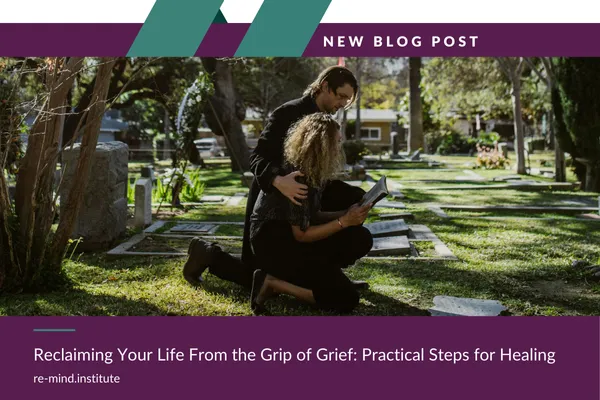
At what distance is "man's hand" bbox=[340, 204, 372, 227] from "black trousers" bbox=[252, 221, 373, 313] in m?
0.26

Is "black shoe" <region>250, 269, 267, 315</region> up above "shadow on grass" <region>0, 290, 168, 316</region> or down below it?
above

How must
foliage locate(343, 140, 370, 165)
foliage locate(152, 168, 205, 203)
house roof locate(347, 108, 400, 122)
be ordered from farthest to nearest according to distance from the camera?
house roof locate(347, 108, 400, 122), foliage locate(343, 140, 370, 165), foliage locate(152, 168, 205, 203)

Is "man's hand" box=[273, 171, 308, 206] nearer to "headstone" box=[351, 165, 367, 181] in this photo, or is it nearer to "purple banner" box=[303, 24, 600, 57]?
"purple banner" box=[303, 24, 600, 57]

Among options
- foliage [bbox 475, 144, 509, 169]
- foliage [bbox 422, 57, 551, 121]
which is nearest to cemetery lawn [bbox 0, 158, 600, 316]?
foliage [bbox 475, 144, 509, 169]

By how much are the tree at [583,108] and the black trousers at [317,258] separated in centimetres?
1122

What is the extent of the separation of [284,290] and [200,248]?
1.00 meters

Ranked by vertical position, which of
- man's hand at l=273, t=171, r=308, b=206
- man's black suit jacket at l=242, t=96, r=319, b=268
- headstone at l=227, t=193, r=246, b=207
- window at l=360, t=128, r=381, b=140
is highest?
window at l=360, t=128, r=381, b=140

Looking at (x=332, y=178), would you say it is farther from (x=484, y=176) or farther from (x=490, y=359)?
(x=484, y=176)

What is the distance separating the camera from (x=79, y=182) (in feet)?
17.9

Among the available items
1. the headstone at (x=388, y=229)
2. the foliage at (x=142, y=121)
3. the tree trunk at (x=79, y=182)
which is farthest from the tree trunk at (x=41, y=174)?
the foliage at (x=142, y=121)

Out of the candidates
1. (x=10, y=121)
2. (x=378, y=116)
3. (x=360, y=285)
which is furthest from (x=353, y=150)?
(x=378, y=116)

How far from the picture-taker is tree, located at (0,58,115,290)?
5156 mm

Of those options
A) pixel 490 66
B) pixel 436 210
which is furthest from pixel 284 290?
pixel 490 66

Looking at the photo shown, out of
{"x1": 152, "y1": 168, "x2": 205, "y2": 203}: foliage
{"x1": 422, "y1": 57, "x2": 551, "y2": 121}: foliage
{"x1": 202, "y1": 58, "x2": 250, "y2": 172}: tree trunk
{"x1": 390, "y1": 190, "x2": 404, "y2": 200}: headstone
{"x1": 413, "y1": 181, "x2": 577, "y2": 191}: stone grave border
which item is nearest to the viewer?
{"x1": 152, "y1": 168, "x2": 205, "y2": 203}: foliage
